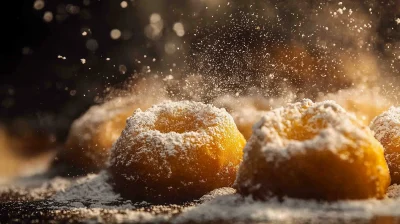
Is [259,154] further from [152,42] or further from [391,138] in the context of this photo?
[152,42]

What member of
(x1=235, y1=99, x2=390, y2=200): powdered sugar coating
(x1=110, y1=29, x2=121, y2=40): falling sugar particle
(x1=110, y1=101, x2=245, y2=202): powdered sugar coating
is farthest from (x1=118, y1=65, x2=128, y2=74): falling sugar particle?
(x1=235, y1=99, x2=390, y2=200): powdered sugar coating

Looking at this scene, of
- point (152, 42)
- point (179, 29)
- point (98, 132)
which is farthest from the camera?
point (152, 42)

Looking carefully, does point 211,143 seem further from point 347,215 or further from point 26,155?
point 26,155

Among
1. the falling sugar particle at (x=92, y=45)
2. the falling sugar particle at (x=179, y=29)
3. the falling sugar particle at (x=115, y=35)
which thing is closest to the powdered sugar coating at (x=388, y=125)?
the falling sugar particle at (x=179, y=29)

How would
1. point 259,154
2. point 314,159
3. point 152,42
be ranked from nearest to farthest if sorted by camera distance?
point 314,159 < point 259,154 < point 152,42

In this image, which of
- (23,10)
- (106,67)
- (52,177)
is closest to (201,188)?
(52,177)

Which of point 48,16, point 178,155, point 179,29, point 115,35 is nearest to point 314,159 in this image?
point 178,155

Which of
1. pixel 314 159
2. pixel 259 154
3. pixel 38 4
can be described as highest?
pixel 38 4
